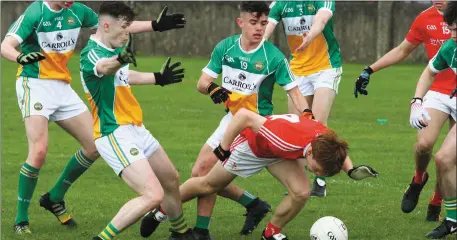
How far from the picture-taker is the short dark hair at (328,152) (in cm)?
863

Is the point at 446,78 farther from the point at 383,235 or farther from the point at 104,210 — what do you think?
the point at 104,210

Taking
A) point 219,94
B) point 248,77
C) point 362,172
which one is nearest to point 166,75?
point 219,94

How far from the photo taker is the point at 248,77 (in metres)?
10.1

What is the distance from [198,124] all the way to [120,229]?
10.2 m

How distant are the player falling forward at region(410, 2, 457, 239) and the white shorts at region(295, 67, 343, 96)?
7.91ft

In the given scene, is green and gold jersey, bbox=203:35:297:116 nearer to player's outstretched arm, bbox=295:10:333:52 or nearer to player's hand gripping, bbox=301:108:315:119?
player's hand gripping, bbox=301:108:315:119

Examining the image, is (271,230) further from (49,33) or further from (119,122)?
(49,33)

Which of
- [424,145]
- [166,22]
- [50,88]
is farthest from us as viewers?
[50,88]

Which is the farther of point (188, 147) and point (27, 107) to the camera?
point (188, 147)

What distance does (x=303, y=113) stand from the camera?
961 cm

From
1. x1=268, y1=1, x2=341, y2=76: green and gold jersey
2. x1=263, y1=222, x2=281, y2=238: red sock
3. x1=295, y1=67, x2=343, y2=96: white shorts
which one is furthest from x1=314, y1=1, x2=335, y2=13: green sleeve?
x1=263, y1=222, x2=281, y2=238: red sock

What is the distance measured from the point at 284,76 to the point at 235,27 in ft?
76.0

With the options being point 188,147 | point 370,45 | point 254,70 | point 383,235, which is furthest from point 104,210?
point 370,45

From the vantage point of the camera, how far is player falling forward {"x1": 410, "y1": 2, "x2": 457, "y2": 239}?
30.1 feet
